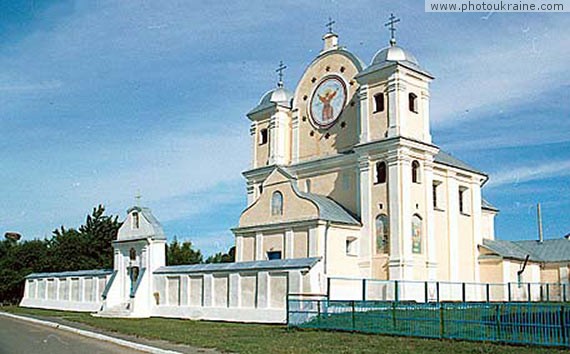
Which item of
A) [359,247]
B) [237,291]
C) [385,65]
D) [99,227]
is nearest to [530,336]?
[237,291]

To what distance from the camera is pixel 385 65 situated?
34188 millimetres

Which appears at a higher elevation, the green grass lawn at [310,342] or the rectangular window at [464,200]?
the rectangular window at [464,200]

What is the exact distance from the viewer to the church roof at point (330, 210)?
32.9 m

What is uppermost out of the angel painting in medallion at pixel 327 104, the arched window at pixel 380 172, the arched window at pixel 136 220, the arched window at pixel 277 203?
the angel painting in medallion at pixel 327 104

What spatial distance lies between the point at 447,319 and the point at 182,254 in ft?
148

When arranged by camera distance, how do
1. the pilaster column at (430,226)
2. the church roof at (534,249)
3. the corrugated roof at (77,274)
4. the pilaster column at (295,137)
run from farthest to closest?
1. the church roof at (534,249)
2. the corrugated roof at (77,274)
3. the pilaster column at (295,137)
4. the pilaster column at (430,226)

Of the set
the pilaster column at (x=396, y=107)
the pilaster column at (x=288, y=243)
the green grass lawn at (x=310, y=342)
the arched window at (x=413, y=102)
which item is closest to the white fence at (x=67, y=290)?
the pilaster column at (x=288, y=243)

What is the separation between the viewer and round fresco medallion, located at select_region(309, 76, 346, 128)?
3759 centimetres

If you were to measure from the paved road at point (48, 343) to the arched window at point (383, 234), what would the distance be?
50.7 ft

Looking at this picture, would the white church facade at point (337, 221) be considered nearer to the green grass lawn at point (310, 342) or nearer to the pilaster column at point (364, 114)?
the pilaster column at point (364, 114)

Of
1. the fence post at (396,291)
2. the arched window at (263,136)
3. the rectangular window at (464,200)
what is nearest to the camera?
the fence post at (396,291)

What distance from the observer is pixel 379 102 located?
34.8 m

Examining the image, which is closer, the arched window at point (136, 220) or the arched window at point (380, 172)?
the arched window at point (380, 172)

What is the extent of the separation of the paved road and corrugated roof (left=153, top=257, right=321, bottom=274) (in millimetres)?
8189
